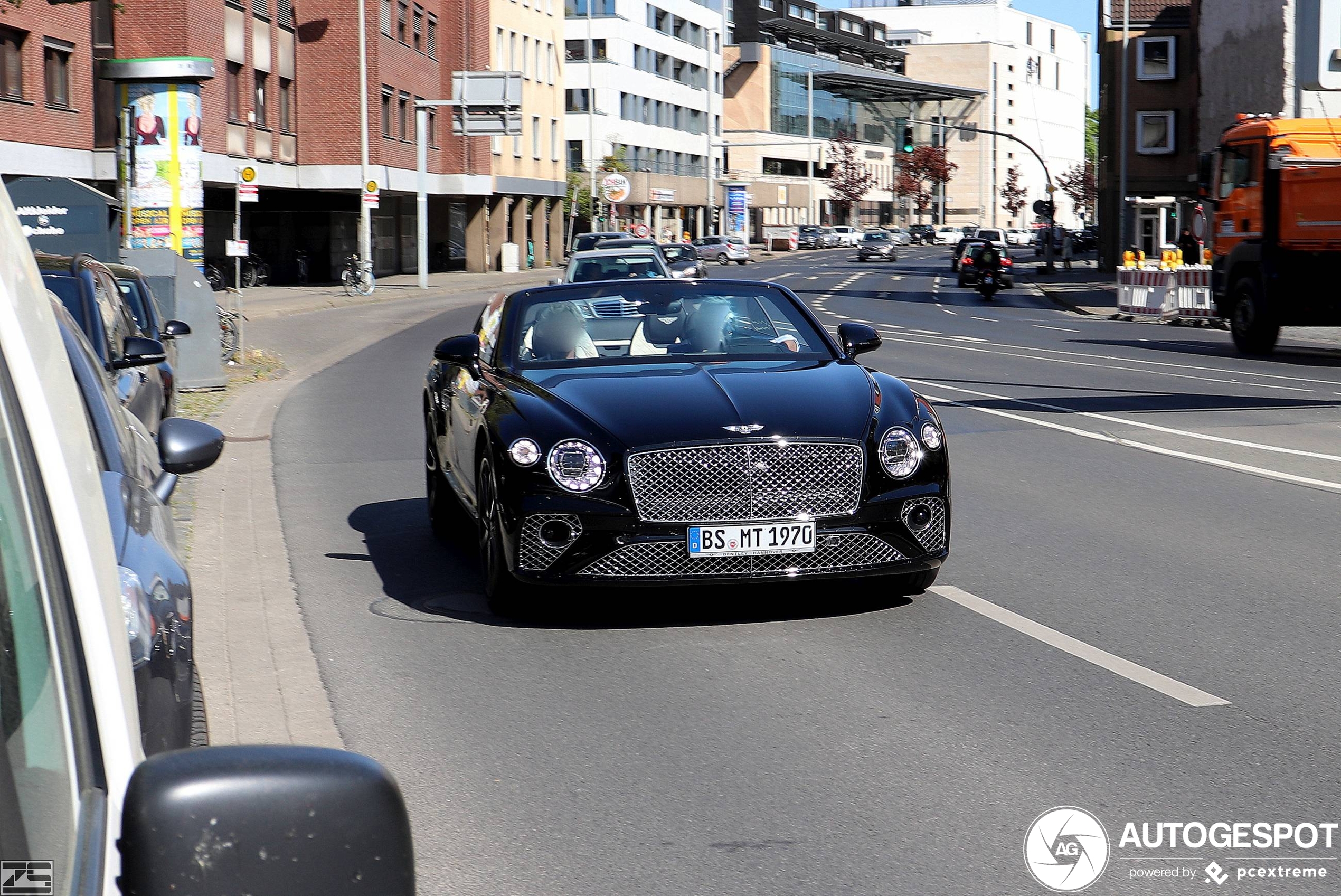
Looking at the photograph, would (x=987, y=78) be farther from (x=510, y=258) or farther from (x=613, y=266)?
(x=613, y=266)

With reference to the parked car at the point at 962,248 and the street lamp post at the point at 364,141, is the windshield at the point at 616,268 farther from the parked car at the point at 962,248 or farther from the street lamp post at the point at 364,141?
the parked car at the point at 962,248

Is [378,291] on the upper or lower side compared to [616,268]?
lower

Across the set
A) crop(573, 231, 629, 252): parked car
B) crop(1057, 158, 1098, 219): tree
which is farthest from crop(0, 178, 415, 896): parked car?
crop(1057, 158, 1098, 219): tree

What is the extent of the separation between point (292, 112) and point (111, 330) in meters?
43.6

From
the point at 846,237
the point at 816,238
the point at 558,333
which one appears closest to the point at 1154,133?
the point at 816,238

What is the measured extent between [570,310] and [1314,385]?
527 inches

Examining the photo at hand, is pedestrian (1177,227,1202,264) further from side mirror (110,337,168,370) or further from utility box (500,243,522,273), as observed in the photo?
side mirror (110,337,168,370)

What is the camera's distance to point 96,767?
5.08ft

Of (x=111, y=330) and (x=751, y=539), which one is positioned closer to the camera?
(x=751, y=539)

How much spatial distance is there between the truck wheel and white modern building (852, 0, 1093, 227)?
499 ft

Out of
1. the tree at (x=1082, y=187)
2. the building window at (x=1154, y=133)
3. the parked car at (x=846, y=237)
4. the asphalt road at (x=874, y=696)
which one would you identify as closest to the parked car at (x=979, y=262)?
the building window at (x=1154, y=133)

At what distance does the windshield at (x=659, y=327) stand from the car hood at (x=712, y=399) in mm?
295

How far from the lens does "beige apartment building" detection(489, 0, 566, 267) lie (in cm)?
7225

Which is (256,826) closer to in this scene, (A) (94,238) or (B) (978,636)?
(B) (978,636)
